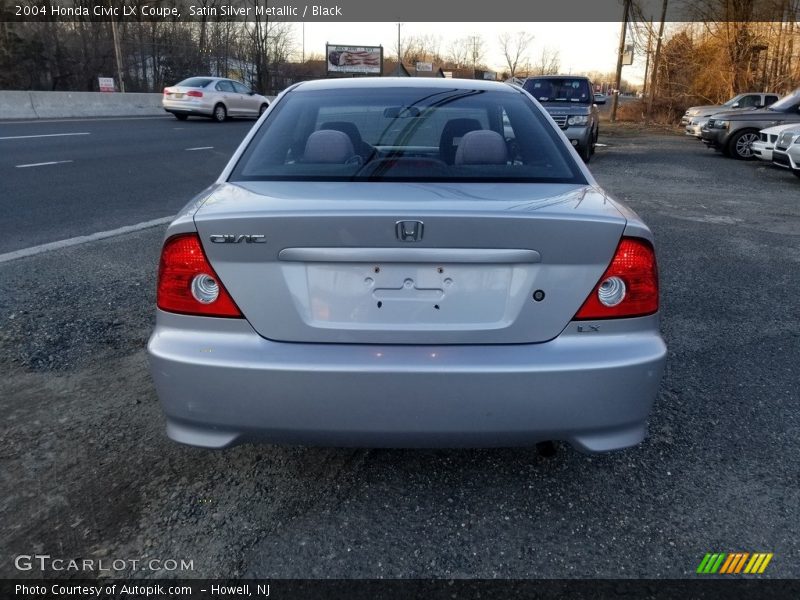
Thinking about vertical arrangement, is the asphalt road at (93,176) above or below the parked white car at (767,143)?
below

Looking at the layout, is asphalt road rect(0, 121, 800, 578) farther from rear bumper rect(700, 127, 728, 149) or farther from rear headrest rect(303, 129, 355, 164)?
rear bumper rect(700, 127, 728, 149)

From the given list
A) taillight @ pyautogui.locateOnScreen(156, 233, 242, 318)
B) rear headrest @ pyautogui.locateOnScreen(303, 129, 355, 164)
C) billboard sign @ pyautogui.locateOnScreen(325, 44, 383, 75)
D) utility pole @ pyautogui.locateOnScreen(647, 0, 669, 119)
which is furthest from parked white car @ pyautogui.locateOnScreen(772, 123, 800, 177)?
billboard sign @ pyautogui.locateOnScreen(325, 44, 383, 75)

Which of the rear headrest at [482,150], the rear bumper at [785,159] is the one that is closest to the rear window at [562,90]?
the rear bumper at [785,159]

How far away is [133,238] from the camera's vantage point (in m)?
6.14

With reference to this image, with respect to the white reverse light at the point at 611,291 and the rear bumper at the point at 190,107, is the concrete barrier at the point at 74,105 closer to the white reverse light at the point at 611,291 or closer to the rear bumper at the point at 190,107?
the rear bumper at the point at 190,107

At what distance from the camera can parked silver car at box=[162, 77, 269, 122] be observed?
2325cm

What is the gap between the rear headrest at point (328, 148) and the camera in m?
2.83

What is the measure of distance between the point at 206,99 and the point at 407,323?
23.5 metres

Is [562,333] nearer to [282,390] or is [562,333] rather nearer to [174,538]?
[282,390]

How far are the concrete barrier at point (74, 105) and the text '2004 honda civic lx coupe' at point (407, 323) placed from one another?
23.2 metres

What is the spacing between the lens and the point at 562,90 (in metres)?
16.4

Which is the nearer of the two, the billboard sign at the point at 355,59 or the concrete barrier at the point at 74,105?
the concrete barrier at the point at 74,105

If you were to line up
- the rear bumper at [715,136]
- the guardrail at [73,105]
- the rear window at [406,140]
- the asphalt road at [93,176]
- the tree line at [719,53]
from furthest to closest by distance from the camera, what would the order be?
the tree line at [719,53] < the guardrail at [73,105] < the rear bumper at [715,136] < the asphalt road at [93,176] < the rear window at [406,140]

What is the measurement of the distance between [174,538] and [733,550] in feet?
6.34
